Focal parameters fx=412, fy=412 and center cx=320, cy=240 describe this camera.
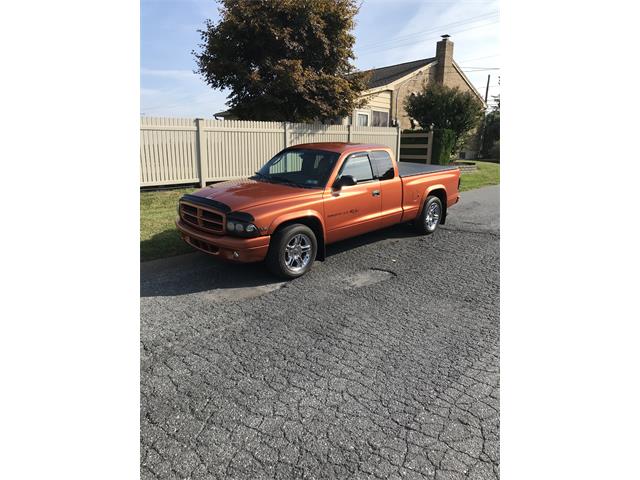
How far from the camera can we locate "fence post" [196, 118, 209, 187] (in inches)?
448

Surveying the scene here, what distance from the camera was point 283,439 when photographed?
7.93ft

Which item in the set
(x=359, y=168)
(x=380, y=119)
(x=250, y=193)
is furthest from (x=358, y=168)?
(x=380, y=119)

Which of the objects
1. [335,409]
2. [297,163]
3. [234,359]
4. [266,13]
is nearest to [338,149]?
[297,163]

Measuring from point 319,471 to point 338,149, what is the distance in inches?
186

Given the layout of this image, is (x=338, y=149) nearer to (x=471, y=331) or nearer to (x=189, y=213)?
(x=189, y=213)

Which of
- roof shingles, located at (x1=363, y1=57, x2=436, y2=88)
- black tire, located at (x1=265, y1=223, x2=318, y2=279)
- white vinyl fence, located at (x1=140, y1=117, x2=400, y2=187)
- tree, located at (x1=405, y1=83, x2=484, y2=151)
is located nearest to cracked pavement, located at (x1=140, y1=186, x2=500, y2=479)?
black tire, located at (x1=265, y1=223, x2=318, y2=279)

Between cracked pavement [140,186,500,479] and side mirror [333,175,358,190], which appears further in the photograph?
side mirror [333,175,358,190]

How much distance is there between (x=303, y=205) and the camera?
518 centimetres

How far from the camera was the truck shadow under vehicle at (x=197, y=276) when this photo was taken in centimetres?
477

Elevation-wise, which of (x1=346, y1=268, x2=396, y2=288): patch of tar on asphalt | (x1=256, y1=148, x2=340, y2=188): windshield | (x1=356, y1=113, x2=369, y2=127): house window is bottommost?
(x1=346, y1=268, x2=396, y2=288): patch of tar on asphalt

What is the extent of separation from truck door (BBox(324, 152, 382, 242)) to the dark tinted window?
15 cm

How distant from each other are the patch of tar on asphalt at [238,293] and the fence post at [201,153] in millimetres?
7697

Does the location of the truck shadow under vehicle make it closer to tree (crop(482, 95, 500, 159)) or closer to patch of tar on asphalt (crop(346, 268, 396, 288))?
patch of tar on asphalt (crop(346, 268, 396, 288))

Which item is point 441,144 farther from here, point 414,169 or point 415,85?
point 414,169
